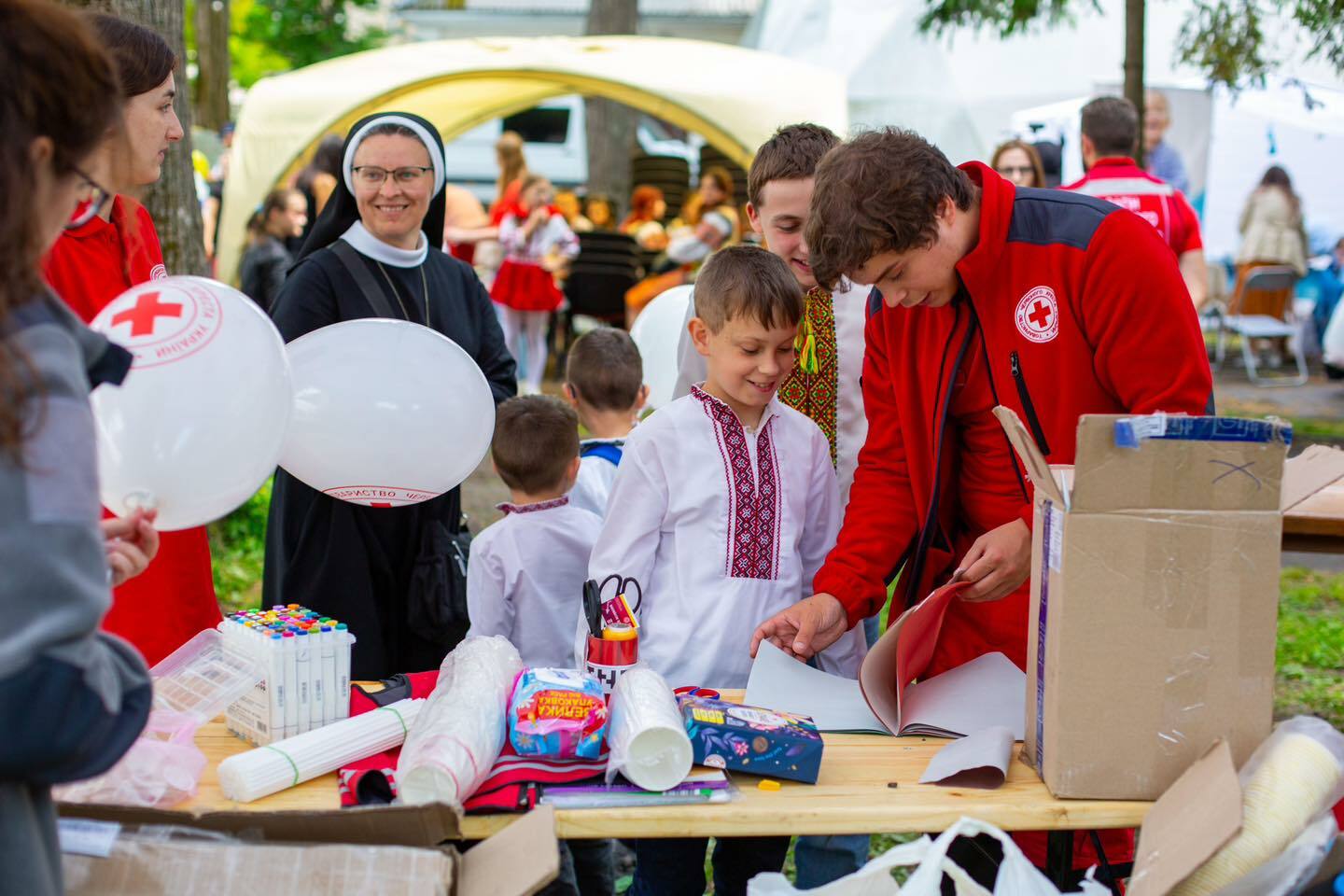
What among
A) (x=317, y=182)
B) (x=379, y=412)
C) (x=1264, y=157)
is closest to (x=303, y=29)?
(x=1264, y=157)

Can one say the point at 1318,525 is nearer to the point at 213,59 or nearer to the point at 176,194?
the point at 176,194

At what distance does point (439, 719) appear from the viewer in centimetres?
179

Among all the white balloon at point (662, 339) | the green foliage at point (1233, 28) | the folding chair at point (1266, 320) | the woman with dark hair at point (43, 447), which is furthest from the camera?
the folding chair at point (1266, 320)

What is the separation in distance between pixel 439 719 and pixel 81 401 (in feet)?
2.48

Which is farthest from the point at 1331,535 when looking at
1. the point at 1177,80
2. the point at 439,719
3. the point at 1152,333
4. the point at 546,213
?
the point at 1177,80

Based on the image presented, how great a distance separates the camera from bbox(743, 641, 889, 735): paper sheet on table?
2.11 meters

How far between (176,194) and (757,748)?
164 inches

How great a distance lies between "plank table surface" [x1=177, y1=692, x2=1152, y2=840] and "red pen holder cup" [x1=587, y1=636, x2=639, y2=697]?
29 cm

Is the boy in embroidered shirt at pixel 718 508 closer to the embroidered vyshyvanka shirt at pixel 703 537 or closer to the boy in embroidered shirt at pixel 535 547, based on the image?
the embroidered vyshyvanka shirt at pixel 703 537

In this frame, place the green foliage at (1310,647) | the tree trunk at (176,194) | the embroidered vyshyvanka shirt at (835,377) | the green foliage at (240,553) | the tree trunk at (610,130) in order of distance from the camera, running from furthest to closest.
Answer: the tree trunk at (610,130) → the green foliage at (240,553) → the tree trunk at (176,194) → the green foliage at (1310,647) → the embroidered vyshyvanka shirt at (835,377)

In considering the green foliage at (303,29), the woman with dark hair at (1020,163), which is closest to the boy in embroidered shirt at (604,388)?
the woman with dark hair at (1020,163)

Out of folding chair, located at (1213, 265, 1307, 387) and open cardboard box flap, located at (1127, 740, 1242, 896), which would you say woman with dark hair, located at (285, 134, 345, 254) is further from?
folding chair, located at (1213, 265, 1307, 387)

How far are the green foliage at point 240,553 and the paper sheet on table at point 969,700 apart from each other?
351 cm

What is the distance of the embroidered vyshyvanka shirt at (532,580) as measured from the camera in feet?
9.43
